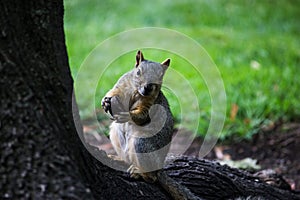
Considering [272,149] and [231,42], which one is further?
[231,42]

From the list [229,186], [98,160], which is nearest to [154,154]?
[98,160]

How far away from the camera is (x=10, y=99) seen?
7.35 ft

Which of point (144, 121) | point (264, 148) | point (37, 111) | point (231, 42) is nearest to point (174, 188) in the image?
point (144, 121)

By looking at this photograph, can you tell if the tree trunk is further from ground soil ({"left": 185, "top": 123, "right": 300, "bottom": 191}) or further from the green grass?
ground soil ({"left": 185, "top": 123, "right": 300, "bottom": 191})

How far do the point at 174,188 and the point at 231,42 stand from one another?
5.25m

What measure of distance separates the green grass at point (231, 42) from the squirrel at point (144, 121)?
187 centimetres

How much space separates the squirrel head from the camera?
112 inches

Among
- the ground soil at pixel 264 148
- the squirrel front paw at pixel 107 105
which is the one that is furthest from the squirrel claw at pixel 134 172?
the ground soil at pixel 264 148

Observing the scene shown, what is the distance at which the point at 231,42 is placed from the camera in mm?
7930

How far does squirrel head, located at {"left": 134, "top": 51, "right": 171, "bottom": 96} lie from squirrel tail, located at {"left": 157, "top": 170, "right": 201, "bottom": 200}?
0.43 m

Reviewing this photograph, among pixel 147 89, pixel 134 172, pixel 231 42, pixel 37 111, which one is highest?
pixel 231 42

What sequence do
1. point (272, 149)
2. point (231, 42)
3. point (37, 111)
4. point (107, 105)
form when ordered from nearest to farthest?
point (37, 111)
point (107, 105)
point (272, 149)
point (231, 42)

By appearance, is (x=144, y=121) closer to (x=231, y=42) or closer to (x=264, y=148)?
(x=264, y=148)

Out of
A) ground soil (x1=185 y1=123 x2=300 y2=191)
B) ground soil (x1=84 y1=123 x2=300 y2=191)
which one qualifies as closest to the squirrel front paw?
ground soil (x1=84 y1=123 x2=300 y2=191)
